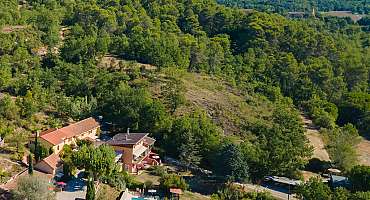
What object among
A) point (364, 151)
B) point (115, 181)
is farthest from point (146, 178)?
point (364, 151)

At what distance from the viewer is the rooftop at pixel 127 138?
3281 centimetres

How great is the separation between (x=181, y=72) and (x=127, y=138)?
1562 centimetres

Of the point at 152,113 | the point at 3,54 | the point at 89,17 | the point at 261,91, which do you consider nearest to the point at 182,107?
the point at 152,113

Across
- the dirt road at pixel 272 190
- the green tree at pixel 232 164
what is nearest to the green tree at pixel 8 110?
the green tree at pixel 232 164

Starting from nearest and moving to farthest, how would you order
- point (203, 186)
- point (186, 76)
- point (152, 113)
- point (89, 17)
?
point (203, 186)
point (152, 113)
point (186, 76)
point (89, 17)

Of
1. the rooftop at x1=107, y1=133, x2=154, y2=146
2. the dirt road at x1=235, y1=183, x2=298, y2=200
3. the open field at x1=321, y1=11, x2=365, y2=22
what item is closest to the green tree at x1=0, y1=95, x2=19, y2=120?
the rooftop at x1=107, y1=133, x2=154, y2=146

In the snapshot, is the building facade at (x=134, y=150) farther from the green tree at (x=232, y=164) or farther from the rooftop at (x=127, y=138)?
the green tree at (x=232, y=164)

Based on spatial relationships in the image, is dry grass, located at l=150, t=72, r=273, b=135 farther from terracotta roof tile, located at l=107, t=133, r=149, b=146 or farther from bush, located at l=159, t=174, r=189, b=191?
bush, located at l=159, t=174, r=189, b=191

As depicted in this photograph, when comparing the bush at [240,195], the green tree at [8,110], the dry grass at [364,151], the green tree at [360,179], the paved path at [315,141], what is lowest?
the dry grass at [364,151]

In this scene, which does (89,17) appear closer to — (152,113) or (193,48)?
(193,48)

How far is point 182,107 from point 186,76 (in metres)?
7.90

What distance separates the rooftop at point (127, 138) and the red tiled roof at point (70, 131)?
83.5 inches

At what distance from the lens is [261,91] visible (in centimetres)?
5175

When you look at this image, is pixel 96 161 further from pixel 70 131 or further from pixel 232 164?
pixel 232 164
